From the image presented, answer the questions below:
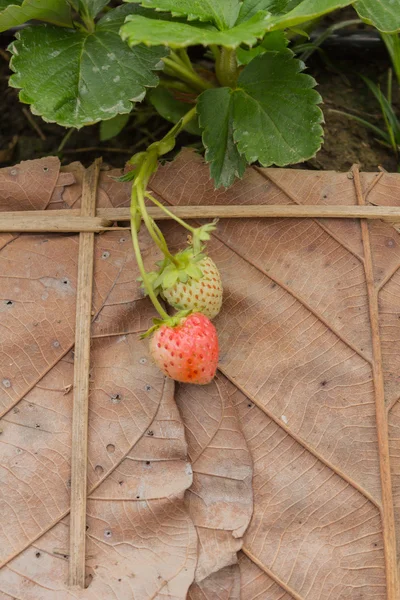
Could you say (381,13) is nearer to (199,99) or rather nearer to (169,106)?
(199,99)

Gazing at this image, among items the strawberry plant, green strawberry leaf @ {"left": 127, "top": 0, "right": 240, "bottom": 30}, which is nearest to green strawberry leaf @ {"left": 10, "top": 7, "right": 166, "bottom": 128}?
the strawberry plant

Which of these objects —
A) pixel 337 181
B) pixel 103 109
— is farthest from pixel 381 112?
pixel 103 109

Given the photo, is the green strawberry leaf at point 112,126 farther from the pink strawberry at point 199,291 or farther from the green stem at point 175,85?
the pink strawberry at point 199,291

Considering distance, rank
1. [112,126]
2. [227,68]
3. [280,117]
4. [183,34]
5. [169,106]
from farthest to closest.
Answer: [112,126] < [169,106] < [227,68] < [280,117] < [183,34]

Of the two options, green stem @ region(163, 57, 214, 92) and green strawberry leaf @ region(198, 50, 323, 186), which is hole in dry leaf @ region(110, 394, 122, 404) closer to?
green strawberry leaf @ region(198, 50, 323, 186)

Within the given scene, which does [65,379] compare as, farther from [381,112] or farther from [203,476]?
[381,112]

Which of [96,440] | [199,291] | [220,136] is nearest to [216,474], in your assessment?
[96,440]
